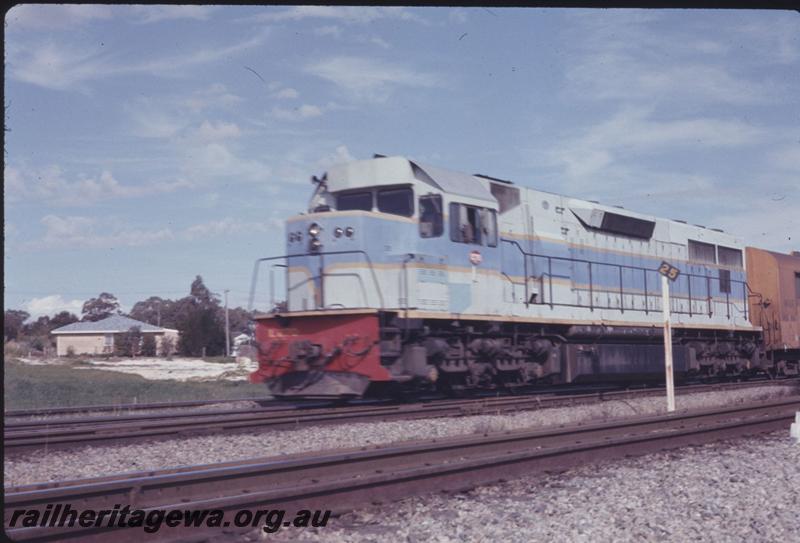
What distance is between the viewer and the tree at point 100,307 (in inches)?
2643

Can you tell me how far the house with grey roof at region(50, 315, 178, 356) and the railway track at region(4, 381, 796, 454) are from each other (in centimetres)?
4750

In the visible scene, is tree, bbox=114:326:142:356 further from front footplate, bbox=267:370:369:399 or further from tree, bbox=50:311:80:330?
front footplate, bbox=267:370:369:399

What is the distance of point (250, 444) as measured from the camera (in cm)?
924

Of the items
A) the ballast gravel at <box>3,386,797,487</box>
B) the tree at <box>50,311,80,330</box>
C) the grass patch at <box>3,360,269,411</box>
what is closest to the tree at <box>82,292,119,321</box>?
the tree at <box>50,311,80,330</box>

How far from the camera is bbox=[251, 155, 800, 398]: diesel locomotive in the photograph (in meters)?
12.0

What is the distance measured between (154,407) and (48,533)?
10752 millimetres

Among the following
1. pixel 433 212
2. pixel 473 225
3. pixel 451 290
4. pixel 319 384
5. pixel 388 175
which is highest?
pixel 388 175

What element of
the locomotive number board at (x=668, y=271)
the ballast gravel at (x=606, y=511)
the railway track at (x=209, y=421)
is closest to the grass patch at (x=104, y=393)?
the railway track at (x=209, y=421)

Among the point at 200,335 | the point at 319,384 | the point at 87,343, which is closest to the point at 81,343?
the point at 87,343

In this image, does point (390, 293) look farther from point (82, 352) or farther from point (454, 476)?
point (82, 352)

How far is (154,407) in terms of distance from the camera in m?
14.8

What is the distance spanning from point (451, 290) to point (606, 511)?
7375 millimetres

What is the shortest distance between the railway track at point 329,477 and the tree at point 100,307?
211ft

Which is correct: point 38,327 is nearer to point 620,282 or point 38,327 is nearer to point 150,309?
point 150,309
